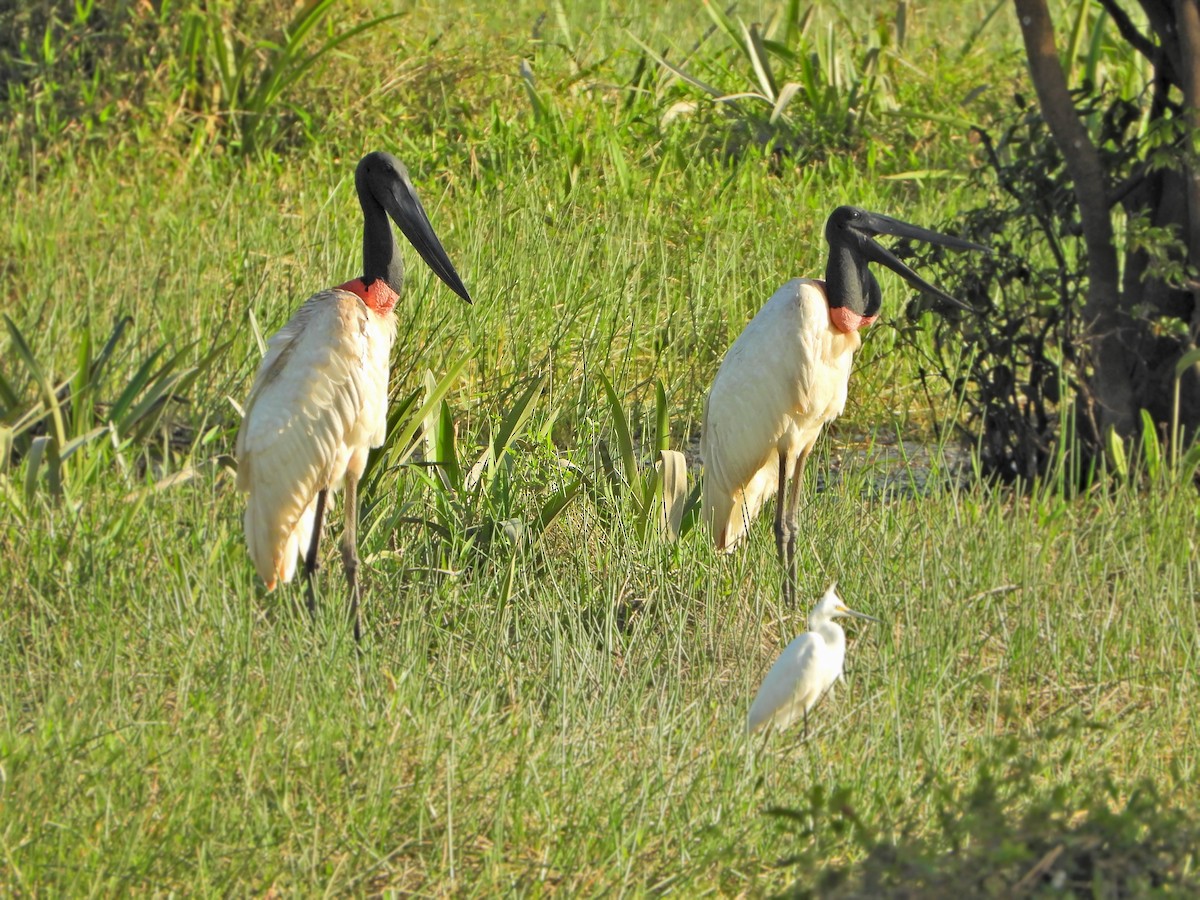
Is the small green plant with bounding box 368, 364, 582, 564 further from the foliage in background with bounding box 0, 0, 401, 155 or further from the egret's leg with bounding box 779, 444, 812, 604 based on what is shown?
the foliage in background with bounding box 0, 0, 401, 155

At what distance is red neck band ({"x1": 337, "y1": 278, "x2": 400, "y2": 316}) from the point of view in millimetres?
4035

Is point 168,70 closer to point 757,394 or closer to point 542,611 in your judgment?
point 757,394

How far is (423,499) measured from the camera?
418 centimetres

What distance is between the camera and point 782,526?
4.23m

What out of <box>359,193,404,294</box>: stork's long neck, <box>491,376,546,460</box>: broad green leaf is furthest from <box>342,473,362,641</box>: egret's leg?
<box>359,193,404,294</box>: stork's long neck

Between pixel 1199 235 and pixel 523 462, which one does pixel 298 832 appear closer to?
pixel 523 462

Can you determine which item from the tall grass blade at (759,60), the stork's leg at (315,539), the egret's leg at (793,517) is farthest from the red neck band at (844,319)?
the tall grass blade at (759,60)

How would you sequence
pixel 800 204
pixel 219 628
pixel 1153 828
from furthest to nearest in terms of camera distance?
pixel 800 204 → pixel 219 628 → pixel 1153 828

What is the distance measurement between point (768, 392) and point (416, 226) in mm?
1013

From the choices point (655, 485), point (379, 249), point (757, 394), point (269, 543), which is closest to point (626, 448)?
point (655, 485)

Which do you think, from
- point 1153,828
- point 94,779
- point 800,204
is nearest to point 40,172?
point 800,204

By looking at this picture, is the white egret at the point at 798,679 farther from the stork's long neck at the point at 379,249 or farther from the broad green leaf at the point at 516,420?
the stork's long neck at the point at 379,249

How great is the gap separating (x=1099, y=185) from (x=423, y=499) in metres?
1.99

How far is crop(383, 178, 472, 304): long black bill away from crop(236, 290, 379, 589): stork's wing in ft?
0.98
